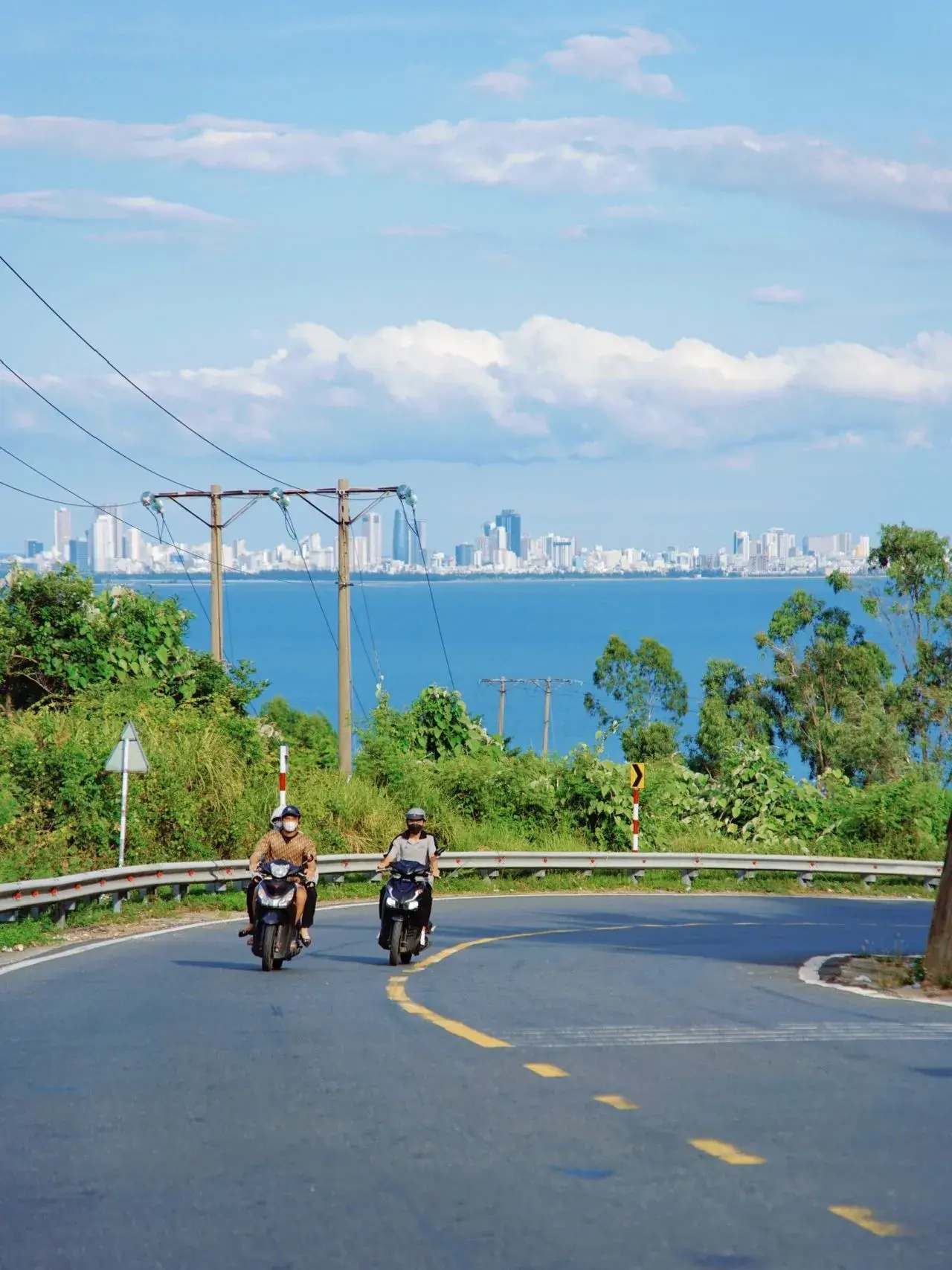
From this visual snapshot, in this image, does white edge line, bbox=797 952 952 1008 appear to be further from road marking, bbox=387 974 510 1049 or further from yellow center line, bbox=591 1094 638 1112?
yellow center line, bbox=591 1094 638 1112

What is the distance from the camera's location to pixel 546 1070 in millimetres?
10328

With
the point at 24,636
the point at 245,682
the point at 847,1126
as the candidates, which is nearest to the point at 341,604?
the point at 245,682

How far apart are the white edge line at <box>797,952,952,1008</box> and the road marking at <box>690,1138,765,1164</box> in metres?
7.04

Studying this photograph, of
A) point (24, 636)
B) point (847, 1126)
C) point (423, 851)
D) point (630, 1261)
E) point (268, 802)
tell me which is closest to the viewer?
point (630, 1261)

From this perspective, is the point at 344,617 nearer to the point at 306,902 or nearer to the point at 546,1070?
the point at 306,902

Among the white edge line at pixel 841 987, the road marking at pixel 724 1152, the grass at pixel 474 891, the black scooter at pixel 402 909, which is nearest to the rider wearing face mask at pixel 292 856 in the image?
the black scooter at pixel 402 909

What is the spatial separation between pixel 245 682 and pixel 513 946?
22.9 metres

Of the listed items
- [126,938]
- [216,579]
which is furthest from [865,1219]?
[216,579]

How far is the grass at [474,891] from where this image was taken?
2238cm

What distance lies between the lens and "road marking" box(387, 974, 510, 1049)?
1161 cm

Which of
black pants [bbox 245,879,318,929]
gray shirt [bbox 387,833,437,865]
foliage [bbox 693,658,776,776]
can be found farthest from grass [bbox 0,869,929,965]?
foliage [bbox 693,658,776,776]

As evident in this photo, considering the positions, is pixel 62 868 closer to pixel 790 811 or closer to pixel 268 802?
pixel 268 802

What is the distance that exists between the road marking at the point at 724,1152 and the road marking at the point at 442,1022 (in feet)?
11.2

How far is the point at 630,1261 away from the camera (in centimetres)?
600
